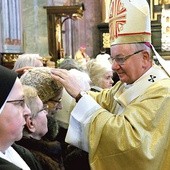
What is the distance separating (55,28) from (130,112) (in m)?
7.74

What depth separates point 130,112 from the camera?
2586mm

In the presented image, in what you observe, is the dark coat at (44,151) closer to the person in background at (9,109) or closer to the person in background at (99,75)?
the person in background at (9,109)

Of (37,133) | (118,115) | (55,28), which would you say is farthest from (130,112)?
(55,28)

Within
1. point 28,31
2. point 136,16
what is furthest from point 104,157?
point 28,31

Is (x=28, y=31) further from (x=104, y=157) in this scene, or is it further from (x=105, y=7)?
(x=104, y=157)

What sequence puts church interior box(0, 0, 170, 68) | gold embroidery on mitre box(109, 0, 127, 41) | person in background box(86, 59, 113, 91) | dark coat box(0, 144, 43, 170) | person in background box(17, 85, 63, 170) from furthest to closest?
1. church interior box(0, 0, 170, 68)
2. person in background box(86, 59, 113, 91)
3. gold embroidery on mitre box(109, 0, 127, 41)
4. person in background box(17, 85, 63, 170)
5. dark coat box(0, 144, 43, 170)

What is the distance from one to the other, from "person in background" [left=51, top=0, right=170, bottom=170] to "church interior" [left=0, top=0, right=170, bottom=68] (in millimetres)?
4509

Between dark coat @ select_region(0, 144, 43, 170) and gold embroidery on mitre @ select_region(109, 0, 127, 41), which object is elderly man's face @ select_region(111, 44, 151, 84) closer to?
gold embroidery on mitre @ select_region(109, 0, 127, 41)

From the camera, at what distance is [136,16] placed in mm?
2877

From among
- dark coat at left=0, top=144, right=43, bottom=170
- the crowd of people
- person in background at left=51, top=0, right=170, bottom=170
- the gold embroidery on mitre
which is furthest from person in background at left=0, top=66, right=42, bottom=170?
the gold embroidery on mitre

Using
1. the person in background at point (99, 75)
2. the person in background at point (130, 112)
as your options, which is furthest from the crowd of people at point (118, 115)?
the person in background at point (99, 75)

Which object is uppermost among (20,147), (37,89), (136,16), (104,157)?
(136,16)

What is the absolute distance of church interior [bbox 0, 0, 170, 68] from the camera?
811 cm

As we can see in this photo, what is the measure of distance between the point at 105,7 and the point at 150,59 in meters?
12.5
